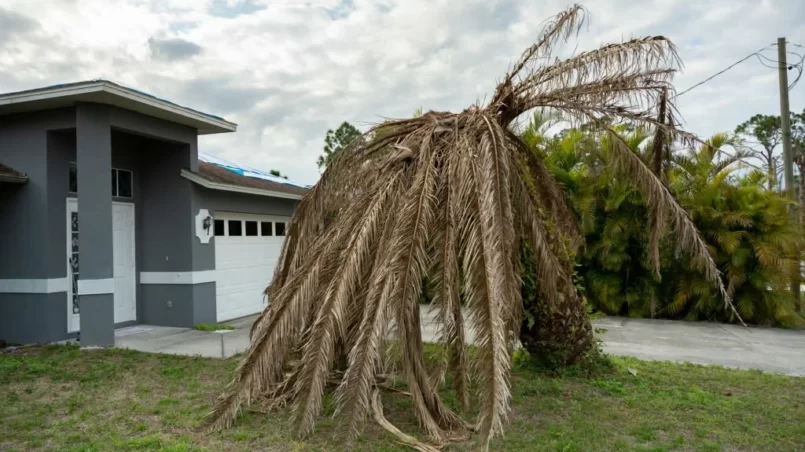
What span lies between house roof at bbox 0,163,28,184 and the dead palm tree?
5.28 m

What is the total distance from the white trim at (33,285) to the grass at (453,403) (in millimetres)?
1529

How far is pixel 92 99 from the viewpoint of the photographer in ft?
25.5

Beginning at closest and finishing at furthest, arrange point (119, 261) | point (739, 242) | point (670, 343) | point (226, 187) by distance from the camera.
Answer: point (670, 343) < point (119, 261) < point (226, 187) < point (739, 242)

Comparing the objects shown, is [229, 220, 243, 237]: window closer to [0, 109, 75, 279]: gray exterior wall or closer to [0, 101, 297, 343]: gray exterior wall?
[0, 101, 297, 343]: gray exterior wall

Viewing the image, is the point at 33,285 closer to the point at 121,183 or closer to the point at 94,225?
the point at 94,225

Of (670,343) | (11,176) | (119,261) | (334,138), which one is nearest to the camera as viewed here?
(11,176)

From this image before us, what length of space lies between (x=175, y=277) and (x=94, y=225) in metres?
2.03

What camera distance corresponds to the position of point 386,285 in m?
4.00

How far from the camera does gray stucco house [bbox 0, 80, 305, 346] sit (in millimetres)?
7859

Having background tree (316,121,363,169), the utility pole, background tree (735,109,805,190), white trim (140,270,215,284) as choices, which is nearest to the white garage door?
white trim (140,270,215,284)

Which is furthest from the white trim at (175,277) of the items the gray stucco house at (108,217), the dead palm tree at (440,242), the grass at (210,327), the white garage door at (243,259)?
the dead palm tree at (440,242)

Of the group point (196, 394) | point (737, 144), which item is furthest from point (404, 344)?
point (737, 144)

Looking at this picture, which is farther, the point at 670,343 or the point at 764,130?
the point at 764,130

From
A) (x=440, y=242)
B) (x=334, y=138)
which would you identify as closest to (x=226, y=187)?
(x=440, y=242)
